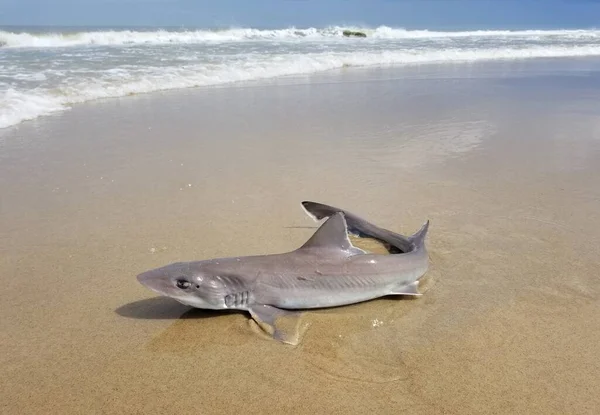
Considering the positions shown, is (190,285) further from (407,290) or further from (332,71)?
(332,71)

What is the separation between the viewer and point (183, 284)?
124 inches

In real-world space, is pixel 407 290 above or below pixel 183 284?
below

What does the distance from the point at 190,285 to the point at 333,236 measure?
3.30 ft

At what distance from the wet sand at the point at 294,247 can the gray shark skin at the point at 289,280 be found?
115mm

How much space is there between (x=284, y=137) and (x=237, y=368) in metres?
5.34

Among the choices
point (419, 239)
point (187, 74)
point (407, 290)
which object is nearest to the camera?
point (407, 290)

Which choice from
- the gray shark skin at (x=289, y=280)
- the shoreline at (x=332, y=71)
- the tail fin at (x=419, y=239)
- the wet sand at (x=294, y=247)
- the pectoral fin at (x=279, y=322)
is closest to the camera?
the wet sand at (x=294, y=247)

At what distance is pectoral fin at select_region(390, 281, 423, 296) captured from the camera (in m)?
3.49

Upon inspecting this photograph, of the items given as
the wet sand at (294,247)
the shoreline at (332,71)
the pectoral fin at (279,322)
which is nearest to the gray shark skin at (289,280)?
the pectoral fin at (279,322)

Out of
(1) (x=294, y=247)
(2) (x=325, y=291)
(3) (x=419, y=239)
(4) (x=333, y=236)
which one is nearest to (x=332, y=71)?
(1) (x=294, y=247)

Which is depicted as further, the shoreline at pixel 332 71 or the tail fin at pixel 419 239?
the shoreline at pixel 332 71

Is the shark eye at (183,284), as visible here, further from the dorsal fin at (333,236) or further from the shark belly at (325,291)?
the dorsal fin at (333,236)

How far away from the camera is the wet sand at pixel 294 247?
270 cm

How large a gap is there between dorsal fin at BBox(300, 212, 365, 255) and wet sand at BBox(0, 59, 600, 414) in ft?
1.43
